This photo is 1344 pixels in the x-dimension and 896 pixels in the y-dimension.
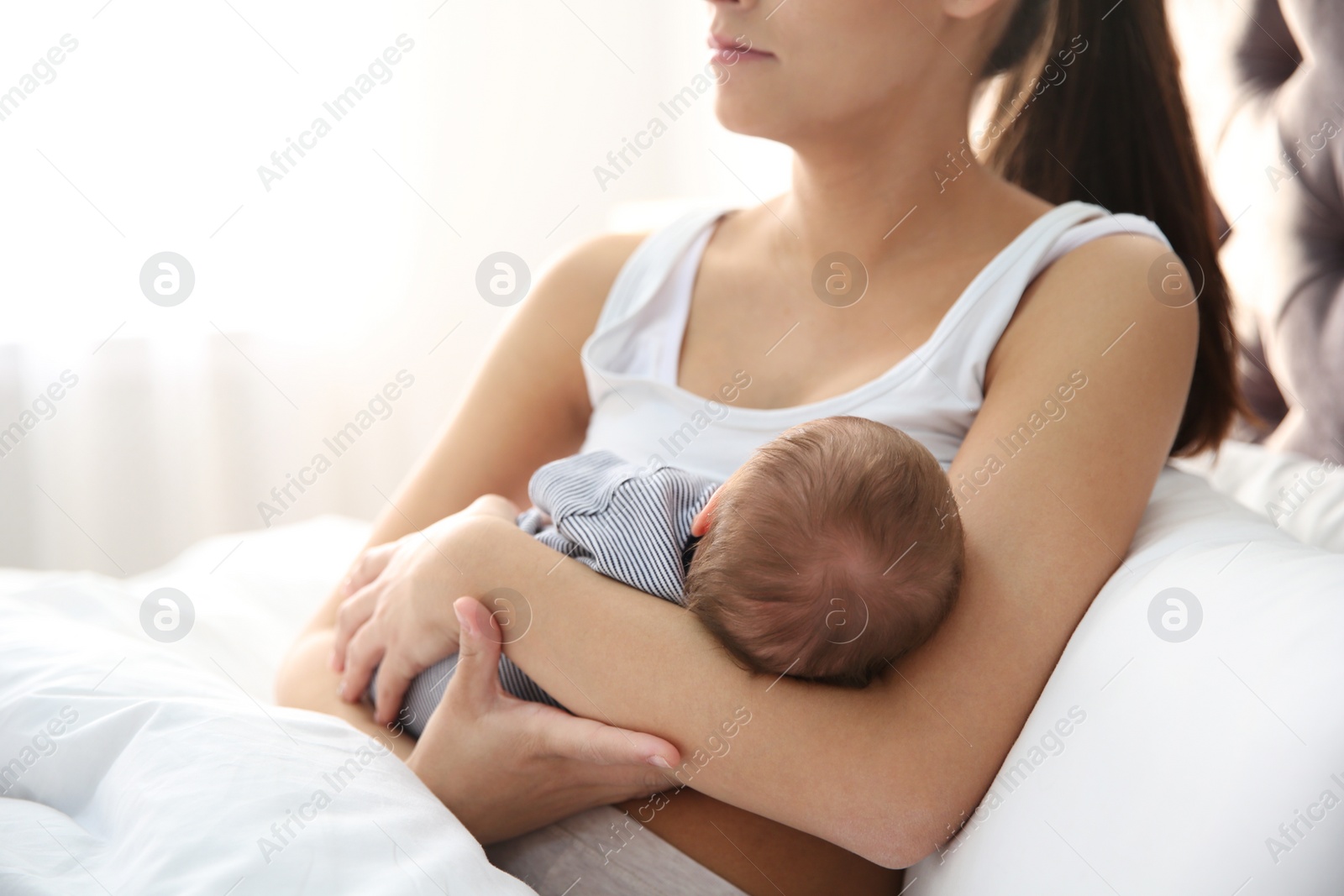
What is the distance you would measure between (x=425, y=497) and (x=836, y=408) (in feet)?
1.80

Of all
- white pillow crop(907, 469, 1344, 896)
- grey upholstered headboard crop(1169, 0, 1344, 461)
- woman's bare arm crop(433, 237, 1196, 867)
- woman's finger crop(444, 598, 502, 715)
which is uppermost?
woman's finger crop(444, 598, 502, 715)

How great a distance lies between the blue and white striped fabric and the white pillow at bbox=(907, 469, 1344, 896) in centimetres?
33

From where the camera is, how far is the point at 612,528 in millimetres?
908

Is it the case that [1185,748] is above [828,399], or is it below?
below

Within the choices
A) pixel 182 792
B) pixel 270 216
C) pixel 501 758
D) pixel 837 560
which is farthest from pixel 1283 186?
pixel 270 216

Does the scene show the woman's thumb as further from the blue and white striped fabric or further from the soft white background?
the soft white background

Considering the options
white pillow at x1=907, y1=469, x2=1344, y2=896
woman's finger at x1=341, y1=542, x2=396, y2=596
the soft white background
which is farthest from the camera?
the soft white background

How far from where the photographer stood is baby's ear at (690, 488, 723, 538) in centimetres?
87

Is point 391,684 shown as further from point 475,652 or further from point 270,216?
point 270,216

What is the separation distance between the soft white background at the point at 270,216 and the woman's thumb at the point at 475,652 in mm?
1506

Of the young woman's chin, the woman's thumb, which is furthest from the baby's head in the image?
the young woman's chin

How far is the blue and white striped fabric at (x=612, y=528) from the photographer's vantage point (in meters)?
0.89

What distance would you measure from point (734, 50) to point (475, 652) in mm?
713

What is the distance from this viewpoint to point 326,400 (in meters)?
2.98
